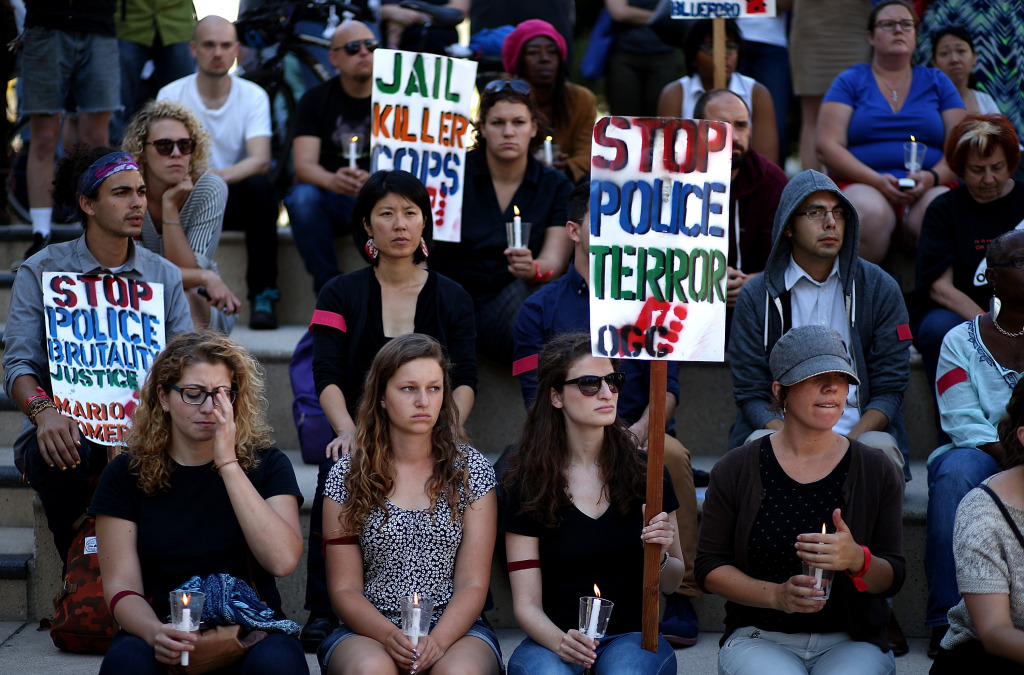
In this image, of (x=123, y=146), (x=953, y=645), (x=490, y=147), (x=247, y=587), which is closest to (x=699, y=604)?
(x=953, y=645)

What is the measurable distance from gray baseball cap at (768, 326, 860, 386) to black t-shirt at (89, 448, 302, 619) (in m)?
1.60

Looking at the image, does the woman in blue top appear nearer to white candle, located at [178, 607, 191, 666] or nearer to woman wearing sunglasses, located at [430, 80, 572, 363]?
woman wearing sunglasses, located at [430, 80, 572, 363]

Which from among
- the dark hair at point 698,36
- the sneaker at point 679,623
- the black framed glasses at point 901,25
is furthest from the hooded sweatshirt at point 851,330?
the dark hair at point 698,36

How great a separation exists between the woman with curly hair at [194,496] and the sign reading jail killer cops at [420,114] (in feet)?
7.20

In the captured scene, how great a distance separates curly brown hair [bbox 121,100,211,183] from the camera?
18.4 feet

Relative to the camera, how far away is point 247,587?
364cm

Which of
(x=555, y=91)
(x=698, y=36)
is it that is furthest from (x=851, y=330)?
(x=698, y=36)

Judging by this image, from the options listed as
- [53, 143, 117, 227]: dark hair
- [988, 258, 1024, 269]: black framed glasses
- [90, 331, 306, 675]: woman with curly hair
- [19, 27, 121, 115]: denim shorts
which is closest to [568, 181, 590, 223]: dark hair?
[988, 258, 1024, 269]: black framed glasses

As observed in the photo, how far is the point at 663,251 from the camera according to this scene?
3.54 metres

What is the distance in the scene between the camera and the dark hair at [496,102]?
575 cm

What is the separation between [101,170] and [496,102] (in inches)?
75.3

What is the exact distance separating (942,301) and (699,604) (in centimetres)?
184

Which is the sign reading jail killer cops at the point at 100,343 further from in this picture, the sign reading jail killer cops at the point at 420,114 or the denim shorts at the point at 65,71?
the denim shorts at the point at 65,71

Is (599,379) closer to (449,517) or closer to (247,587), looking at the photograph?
(449,517)
